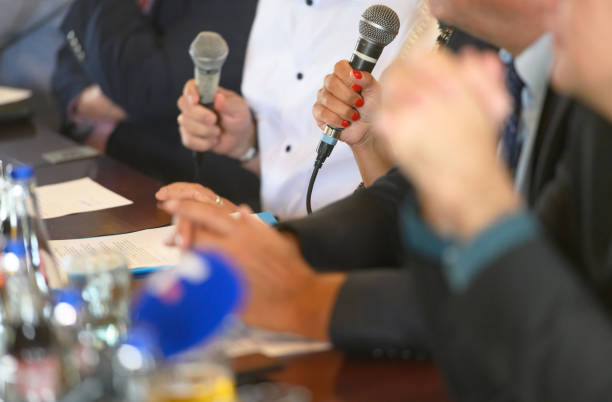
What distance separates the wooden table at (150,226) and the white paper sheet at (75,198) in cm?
3

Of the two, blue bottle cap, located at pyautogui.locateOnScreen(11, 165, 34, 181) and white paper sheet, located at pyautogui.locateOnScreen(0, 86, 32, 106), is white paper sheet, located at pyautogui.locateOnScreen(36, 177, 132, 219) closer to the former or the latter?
blue bottle cap, located at pyautogui.locateOnScreen(11, 165, 34, 181)

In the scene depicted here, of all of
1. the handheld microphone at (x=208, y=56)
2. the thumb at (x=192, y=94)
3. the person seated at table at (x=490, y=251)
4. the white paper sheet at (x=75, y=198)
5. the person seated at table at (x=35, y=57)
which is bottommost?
→ the person seated at table at (x=35, y=57)

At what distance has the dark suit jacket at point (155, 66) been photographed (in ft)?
7.38

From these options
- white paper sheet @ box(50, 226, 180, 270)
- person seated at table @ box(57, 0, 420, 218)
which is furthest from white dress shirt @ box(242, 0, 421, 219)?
white paper sheet @ box(50, 226, 180, 270)

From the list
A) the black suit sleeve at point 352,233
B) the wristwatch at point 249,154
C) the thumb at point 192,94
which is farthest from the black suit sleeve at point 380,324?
the wristwatch at point 249,154

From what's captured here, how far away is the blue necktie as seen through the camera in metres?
1.08

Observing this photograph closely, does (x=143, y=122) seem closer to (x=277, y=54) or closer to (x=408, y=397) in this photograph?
(x=277, y=54)

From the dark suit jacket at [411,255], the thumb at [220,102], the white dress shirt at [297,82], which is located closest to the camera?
the dark suit jacket at [411,255]

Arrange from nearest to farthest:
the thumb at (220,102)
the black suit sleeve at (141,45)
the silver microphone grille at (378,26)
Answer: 1. the silver microphone grille at (378,26)
2. the thumb at (220,102)
3. the black suit sleeve at (141,45)

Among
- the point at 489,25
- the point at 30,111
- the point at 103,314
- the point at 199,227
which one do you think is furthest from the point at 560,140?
the point at 30,111

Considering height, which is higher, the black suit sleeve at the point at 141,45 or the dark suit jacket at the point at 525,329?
the dark suit jacket at the point at 525,329

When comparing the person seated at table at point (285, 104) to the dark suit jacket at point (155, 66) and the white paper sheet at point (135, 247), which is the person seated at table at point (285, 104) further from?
the white paper sheet at point (135, 247)

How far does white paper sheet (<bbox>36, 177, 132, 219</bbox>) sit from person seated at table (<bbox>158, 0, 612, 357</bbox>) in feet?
1.88

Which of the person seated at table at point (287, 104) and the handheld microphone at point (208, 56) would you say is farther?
the person seated at table at point (287, 104)
